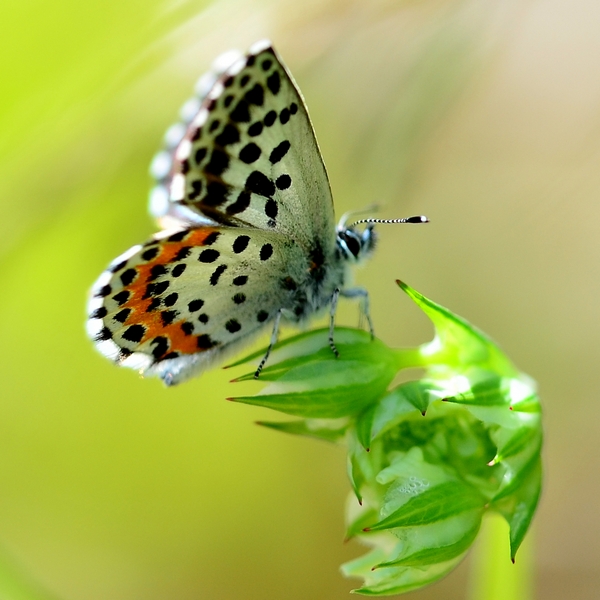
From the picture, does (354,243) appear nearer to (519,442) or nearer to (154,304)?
(154,304)

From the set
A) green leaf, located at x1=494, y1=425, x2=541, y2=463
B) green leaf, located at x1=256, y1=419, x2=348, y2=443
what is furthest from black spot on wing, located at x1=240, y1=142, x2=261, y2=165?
green leaf, located at x1=494, y1=425, x2=541, y2=463

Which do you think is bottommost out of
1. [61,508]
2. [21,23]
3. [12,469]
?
[61,508]

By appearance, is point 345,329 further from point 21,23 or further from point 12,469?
point 12,469

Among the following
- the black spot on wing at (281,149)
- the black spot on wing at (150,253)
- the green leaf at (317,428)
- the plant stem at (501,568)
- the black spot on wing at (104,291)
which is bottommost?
the plant stem at (501,568)

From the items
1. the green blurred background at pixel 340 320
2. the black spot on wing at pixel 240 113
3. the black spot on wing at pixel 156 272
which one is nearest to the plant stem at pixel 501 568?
the black spot on wing at pixel 156 272

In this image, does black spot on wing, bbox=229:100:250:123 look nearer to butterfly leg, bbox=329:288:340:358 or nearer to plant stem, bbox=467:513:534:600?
butterfly leg, bbox=329:288:340:358

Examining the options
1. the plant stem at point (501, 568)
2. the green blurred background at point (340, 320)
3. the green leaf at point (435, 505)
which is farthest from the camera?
the green blurred background at point (340, 320)

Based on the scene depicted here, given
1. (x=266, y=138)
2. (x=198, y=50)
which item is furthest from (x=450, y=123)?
(x=266, y=138)

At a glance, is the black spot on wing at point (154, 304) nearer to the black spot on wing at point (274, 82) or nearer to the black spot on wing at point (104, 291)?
the black spot on wing at point (104, 291)
